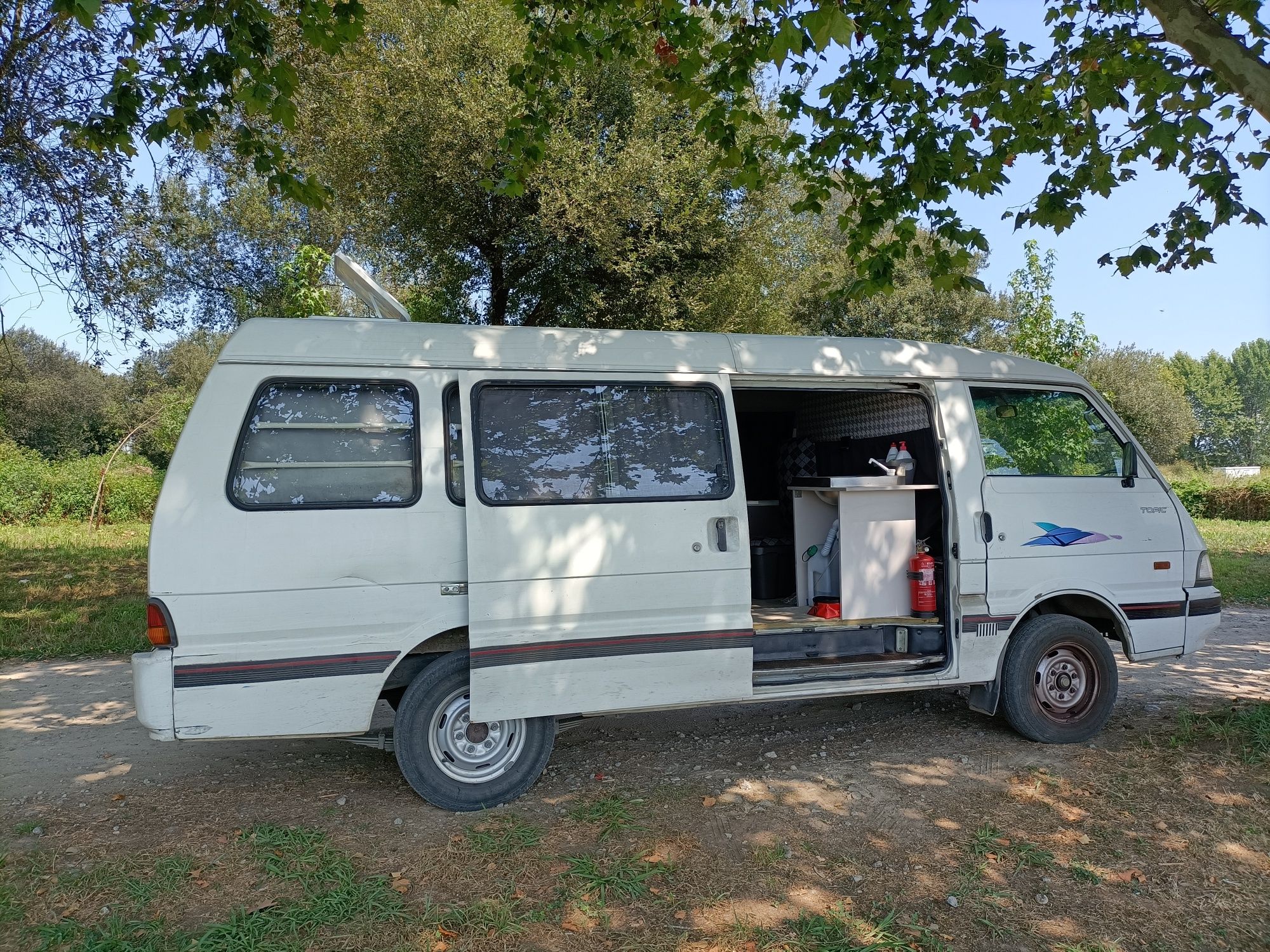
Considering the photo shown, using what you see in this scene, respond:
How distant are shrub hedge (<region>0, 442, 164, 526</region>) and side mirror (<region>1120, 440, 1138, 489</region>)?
20214 millimetres

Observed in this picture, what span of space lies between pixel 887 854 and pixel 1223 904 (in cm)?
135

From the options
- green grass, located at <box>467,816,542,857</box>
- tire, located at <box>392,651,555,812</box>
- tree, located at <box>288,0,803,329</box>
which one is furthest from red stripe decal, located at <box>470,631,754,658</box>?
tree, located at <box>288,0,803,329</box>

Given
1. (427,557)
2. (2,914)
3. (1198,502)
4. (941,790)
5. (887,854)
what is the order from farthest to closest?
1. (1198,502)
2. (941,790)
3. (427,557)
4. (887,854)
5. (2,914)

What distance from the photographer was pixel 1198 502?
2589 centimetres

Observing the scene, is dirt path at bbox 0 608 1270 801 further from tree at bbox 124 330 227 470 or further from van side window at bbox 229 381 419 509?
tree at bbox 124 330 227 470

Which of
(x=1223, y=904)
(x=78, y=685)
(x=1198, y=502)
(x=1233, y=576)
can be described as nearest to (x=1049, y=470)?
(x=1223, y=904)

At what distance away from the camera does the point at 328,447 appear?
461 centimetres

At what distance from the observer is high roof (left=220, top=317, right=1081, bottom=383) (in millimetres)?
4621

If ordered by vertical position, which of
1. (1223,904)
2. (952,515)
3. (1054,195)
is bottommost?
(1223,904)

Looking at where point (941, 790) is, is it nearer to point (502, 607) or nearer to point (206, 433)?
point (502, 607)

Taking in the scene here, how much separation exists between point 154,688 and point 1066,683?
17.5 ft

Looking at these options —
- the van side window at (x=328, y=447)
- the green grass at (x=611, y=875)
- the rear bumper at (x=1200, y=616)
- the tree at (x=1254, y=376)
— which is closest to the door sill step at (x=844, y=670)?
the green grass at (x=611, y=875)

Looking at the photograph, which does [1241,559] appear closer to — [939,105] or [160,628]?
[939,105]

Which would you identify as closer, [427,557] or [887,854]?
[887,854]
